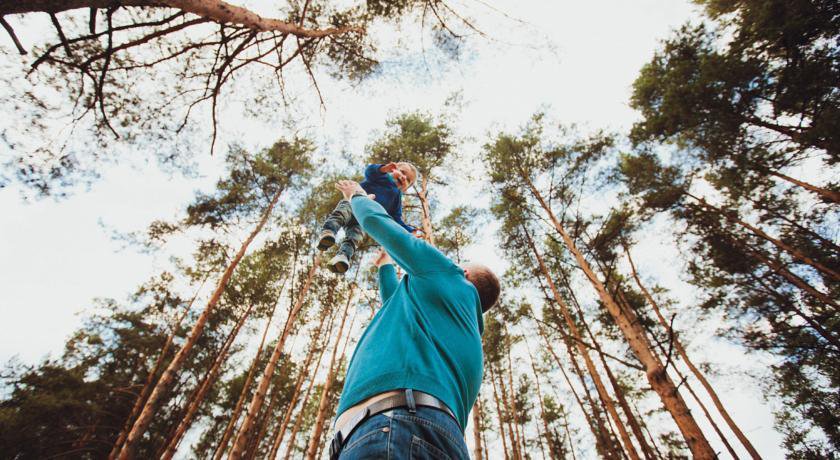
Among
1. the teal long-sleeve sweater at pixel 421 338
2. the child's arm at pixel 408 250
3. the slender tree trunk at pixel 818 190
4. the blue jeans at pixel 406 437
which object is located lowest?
the blue jeans at pixel 406 437

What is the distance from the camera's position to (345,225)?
3355mm

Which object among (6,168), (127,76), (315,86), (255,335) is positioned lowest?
(6,168)

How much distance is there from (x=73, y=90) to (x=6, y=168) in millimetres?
1123

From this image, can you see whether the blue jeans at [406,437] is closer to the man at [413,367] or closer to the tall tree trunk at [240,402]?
the man at [413,367]

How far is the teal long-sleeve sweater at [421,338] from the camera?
0.95 meters

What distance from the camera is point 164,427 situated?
A: 541 inches

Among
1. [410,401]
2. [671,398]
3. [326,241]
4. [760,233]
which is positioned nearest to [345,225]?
[326,241]

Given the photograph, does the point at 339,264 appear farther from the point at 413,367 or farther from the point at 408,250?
the point at 413,367

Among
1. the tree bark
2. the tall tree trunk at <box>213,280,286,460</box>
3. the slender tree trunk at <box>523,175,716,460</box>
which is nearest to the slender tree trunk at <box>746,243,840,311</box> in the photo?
the slender tree trunk at <box>523,175,716,460</box>

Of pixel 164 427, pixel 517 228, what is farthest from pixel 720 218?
pixel 164 427

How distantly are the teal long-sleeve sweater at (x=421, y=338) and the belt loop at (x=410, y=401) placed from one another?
27 mm

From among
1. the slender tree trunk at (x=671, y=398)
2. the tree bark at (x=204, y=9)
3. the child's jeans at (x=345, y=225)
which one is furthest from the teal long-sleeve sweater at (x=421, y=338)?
the slender tree trunk at (x=671, y=398)

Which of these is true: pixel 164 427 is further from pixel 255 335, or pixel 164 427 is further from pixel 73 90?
pixel 73 90

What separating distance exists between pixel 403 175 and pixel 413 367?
8.20ft
